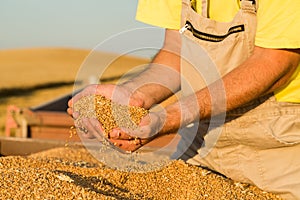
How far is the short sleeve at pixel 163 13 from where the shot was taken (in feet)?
11.2

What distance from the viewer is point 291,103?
3117 millimetres

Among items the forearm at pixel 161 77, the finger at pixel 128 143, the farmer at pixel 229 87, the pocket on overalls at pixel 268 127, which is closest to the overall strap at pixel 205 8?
the farmer at pixel 229 87

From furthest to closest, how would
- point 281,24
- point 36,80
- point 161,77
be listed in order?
1. point 36,80
2. point 161,77
3. point 281,24

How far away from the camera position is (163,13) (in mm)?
3426

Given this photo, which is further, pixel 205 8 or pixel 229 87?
pixel 205 8

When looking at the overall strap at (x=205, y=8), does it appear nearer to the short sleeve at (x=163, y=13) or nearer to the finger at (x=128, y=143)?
the short sleeve at (x=163, y=13)

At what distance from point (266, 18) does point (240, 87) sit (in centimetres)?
36

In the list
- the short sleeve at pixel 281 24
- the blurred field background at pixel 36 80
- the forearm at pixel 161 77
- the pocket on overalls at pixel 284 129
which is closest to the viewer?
the short sleeve at pixel 281 24

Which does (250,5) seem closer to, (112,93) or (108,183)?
(112,93)

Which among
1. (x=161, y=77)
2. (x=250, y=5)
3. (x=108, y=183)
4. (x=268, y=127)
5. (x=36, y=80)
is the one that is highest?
(x=250, y=5)

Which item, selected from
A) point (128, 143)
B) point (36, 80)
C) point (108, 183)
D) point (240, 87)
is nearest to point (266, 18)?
point (240, 87)

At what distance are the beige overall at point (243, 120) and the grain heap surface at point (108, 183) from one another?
11 centimetres

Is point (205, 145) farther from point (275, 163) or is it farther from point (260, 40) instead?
point (260, 40)

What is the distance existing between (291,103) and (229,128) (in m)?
0.38
